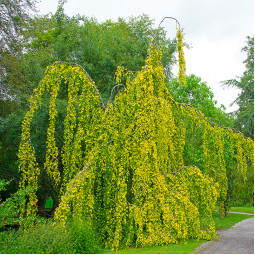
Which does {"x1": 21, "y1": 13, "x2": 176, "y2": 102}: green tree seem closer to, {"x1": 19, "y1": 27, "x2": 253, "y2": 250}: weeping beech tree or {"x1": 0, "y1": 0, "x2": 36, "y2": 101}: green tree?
{"x1": 0, "y1": 0, "x2": 36, "y2": 101}: green tree

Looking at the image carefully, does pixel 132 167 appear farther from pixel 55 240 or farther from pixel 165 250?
pixel 55 240

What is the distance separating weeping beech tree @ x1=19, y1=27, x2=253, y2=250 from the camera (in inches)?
222

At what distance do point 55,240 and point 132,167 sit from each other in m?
1.89

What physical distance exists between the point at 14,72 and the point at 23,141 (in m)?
5.16

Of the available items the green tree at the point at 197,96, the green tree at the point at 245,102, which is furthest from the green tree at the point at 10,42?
the green tree at the point at 245,102

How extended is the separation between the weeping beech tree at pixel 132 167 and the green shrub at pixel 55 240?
A: 26 cm

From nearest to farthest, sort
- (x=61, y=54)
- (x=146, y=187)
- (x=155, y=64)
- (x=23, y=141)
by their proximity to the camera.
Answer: (x=146, y=187) → (x=23, y=141) → (x=155, y=64) → (x=61, y=54)

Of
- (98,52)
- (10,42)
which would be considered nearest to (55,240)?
(10,42)

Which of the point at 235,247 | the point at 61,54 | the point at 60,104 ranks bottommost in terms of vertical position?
the point at 235,247

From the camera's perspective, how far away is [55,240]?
5.33 m

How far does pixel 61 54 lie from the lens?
12.7 metres

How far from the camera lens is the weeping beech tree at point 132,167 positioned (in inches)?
222

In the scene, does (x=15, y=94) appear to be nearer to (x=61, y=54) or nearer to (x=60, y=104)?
(x=60, y=104)

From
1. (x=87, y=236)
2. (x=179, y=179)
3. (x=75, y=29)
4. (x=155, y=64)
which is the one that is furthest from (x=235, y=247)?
(x=75, y=29)
